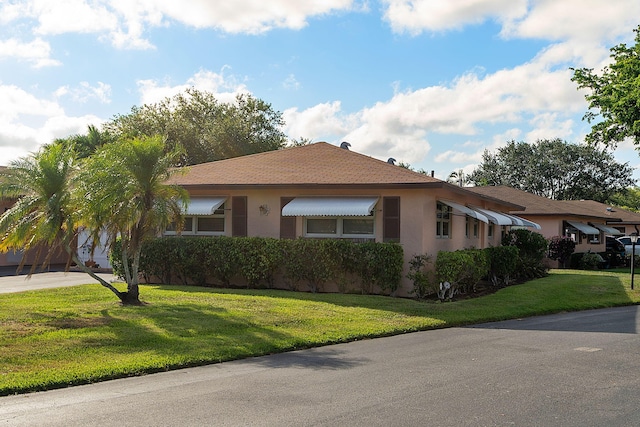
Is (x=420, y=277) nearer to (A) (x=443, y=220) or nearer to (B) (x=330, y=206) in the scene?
(B) (x=330, y=206)

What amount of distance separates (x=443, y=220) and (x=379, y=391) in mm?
12176

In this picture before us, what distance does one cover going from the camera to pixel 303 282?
17.4 meters

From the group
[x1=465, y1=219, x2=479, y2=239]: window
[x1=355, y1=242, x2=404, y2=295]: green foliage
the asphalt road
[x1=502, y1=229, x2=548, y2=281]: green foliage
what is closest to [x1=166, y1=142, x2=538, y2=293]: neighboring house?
[x1=355, y1=242, x2=404, y2=295]: green foliage

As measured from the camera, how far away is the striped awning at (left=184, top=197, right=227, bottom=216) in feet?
57.8

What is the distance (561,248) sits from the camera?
29.9 meters

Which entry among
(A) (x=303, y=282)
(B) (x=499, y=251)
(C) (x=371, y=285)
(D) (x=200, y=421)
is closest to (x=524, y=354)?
(D) (x=200, y=421)

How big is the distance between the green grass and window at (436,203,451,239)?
240cm

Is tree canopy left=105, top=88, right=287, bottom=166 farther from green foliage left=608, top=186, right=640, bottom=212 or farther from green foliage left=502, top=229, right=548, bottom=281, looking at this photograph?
green foliage left=608, top=186, right=640, bottom=212

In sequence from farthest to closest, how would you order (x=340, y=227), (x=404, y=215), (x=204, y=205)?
(x=204, y=205) < (x=340, y=227) < (x=404, y=215)

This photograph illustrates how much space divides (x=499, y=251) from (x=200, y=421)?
1672 cm

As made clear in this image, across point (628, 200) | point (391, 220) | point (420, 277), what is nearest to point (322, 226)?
point (391, 220)

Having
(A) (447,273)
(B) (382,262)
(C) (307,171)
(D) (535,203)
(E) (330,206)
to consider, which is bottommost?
(A) (447,273)

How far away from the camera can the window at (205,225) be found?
739 inches

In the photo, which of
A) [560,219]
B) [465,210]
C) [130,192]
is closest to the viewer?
[130,192]
